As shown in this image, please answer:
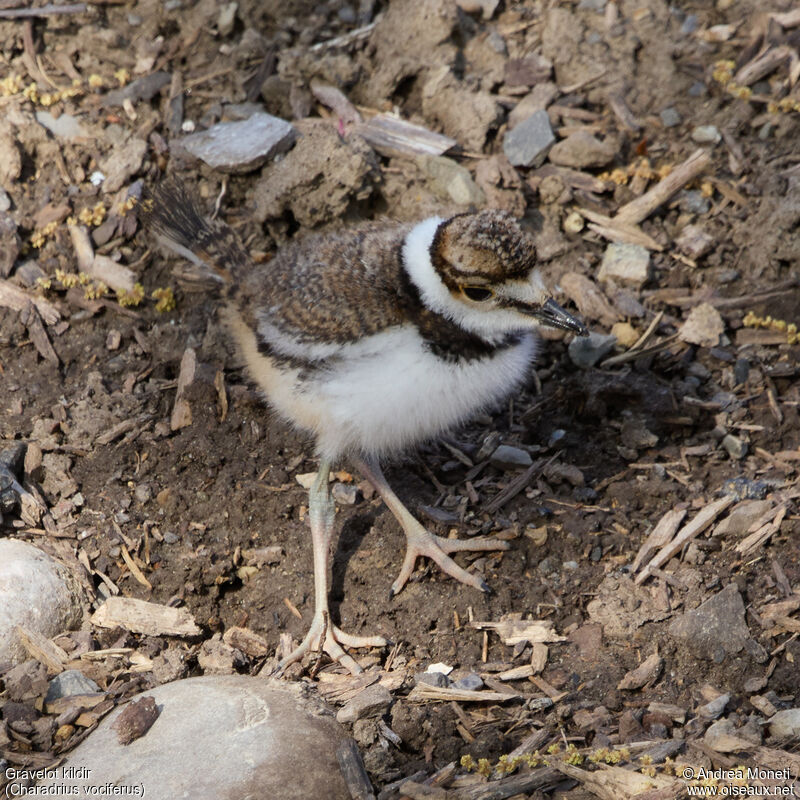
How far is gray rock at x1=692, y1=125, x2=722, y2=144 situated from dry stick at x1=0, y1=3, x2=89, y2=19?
3.24 m

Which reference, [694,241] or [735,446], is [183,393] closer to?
[735,446]

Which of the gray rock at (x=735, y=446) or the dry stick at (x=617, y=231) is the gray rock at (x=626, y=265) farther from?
the gray rock at (x=735, y=446)

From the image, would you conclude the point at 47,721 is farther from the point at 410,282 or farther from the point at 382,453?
the point at 410,282

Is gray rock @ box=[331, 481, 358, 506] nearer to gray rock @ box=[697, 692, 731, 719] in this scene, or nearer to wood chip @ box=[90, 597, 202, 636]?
wood chip @ box=[90, 597, 202, 636]

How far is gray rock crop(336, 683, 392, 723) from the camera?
9.52 feet

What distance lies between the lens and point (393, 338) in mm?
3135

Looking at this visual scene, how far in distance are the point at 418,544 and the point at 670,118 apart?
2.65 meters

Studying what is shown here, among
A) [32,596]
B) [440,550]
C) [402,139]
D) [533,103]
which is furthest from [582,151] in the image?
[32,596]

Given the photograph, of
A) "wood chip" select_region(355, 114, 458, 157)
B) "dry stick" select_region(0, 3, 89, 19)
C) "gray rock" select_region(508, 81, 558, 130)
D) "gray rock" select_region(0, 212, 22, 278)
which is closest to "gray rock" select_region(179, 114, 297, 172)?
"wood chip" select_region(355, 114, 458, 157)

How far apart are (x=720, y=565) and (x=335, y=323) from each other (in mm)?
1639

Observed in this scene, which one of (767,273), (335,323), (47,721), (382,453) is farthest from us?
(767,273)

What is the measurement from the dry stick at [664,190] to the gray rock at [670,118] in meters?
0.28

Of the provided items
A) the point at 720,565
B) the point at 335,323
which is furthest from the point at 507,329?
the point at 720,565

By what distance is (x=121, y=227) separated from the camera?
14.3 feet
